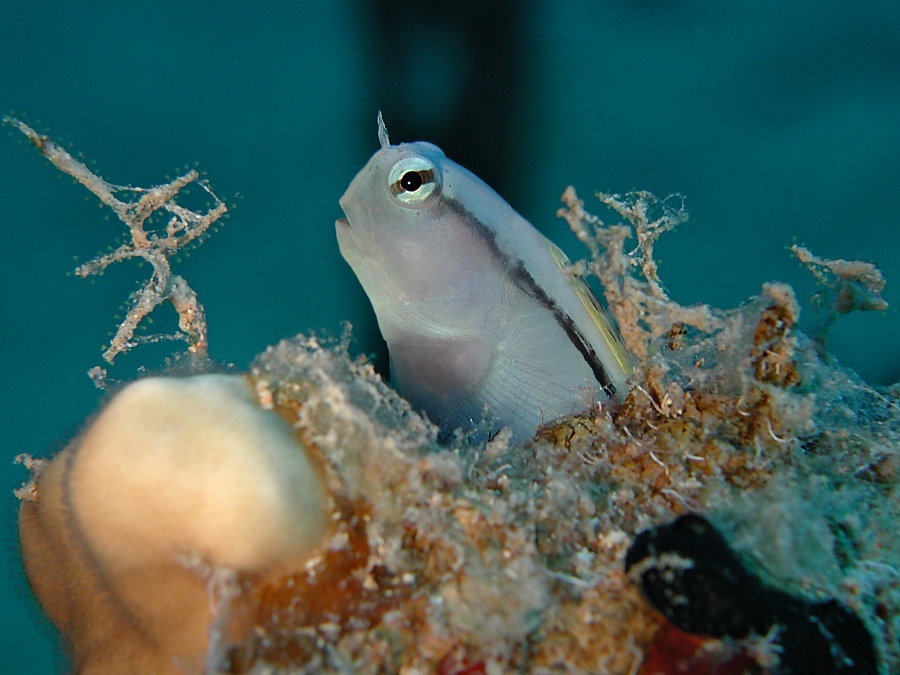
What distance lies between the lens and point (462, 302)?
2.56 metres

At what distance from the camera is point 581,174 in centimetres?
953

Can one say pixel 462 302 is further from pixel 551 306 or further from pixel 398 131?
pixel 398 131

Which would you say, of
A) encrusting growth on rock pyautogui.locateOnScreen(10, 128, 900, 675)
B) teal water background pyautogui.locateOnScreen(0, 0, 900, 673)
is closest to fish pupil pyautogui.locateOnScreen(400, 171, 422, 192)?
encrusting growth on rock pyautogui.locateOnScreen(10, 128, 900, 675)

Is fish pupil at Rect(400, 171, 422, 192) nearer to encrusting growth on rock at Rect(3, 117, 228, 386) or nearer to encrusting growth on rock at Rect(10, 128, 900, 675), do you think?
encrusting growth on rock at Rect(3, 117, 228, 386)

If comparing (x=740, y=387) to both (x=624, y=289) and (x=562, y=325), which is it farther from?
(x=562, y=325)

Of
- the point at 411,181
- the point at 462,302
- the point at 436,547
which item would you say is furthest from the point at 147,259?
the point at 436,547

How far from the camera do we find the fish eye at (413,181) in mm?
2391

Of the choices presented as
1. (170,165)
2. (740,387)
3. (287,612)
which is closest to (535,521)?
(287,612)

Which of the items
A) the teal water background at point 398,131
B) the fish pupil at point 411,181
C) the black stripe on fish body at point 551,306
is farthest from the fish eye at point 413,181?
the teal water background at point 398,131

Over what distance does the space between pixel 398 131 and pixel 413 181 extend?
21.7ft

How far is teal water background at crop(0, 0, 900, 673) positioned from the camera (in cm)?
704

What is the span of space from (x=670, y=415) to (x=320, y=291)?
9.02 m

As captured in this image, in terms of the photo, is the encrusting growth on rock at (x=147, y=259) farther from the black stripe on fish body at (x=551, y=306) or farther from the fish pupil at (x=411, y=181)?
the black stripe on fish body at (x=551, y=306)

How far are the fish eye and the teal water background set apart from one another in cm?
590
